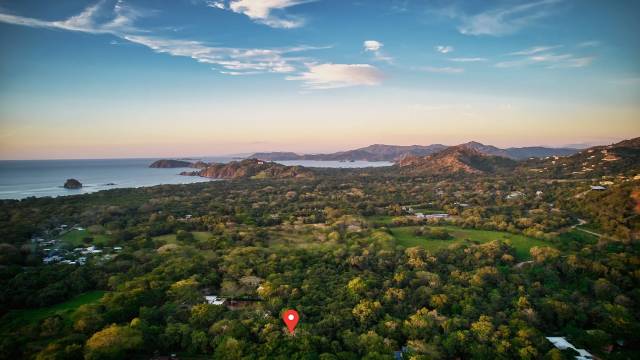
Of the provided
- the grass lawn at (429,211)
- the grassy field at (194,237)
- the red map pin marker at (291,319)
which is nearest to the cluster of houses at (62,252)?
the grassy field at (194,237)

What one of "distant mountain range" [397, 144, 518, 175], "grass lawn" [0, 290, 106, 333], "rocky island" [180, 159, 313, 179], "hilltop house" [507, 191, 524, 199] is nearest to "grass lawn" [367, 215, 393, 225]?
"hilltop house" [507, 191, 524, 199]

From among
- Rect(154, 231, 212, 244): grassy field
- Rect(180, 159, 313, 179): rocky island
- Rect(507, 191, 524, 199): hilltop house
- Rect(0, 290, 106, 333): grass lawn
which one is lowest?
Rect(0, 290, 106, 333): grass lawn

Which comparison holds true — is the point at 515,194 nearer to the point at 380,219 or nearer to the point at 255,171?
the point at 380,219

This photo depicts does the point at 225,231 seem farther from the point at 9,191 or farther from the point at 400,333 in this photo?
the point at 9,191

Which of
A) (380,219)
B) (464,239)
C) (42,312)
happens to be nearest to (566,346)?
(464,239)

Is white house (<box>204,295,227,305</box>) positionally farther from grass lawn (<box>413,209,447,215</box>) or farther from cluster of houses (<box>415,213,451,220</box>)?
grass lawn (<box>413,209,447,215</box>)

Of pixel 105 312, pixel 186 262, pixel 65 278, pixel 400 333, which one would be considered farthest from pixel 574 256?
pixel 65 278

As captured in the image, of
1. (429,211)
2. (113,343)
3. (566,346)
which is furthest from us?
(429,211)
